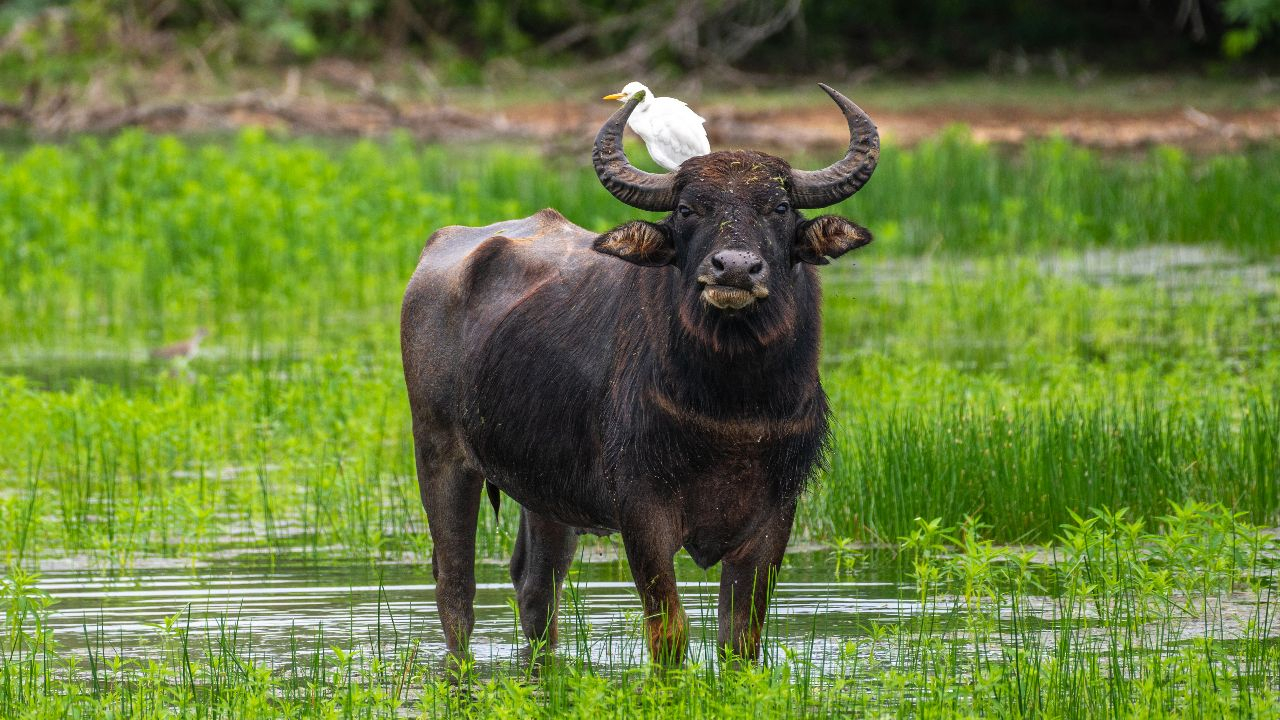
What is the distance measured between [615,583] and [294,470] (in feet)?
7.75

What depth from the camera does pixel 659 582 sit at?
575 centimetres

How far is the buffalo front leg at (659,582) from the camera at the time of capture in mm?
5750

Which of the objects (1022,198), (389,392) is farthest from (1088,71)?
(389,392)

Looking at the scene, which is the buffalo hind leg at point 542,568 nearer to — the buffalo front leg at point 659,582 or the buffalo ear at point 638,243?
the buffalo front leg at point 659,582

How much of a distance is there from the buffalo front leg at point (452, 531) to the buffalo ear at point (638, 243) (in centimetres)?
136

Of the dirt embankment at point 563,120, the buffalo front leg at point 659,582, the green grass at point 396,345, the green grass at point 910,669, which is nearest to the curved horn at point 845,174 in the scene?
the buffalo front leg at point 659,582

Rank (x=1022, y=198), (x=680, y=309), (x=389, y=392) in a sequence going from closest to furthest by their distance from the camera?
(x=680, y=309)
(x=389, y=392)
(x=1022, y=198)

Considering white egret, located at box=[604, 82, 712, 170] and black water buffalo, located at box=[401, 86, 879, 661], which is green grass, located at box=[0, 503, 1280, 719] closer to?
black water buffalo, located at box=[401, 86, 879, 661]

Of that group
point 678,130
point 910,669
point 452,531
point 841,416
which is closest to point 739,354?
point 910,669

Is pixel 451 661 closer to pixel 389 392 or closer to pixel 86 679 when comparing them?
pixel 86 679

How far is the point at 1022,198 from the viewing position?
16500 millimetres

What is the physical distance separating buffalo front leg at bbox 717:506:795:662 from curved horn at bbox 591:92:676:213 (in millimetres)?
1028

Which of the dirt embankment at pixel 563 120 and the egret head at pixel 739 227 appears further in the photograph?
the dirt embankment at pixel 563 120

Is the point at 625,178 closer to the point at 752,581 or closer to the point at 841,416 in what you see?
the point at 752,581
